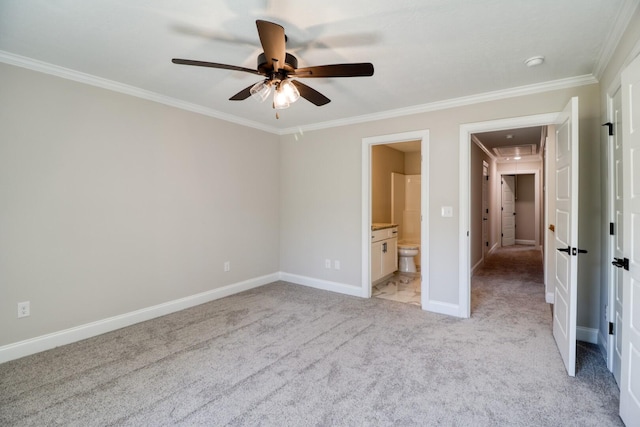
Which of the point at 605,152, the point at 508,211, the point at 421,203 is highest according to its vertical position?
the point at 605,152

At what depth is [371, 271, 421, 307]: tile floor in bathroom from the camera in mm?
4086

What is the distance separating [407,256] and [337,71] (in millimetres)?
4159

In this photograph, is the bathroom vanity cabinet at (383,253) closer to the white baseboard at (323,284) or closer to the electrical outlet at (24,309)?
the white baseboard at (323,284)

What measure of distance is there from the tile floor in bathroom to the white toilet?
141mm

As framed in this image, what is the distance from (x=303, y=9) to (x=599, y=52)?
220 centimetres

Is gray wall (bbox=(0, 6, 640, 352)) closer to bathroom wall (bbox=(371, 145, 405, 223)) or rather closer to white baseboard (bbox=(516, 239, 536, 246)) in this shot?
bathroom wall (bbox=(371, 145, 405, 223))

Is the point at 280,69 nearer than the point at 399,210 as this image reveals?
Yes

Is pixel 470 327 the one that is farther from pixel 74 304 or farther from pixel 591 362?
pixel 74 304

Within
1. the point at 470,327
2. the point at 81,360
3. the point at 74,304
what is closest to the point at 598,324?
the point at 470,327

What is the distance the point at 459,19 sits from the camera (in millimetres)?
1948

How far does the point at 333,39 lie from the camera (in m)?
2.19

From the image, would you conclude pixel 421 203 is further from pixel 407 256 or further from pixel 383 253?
pixel 407 256

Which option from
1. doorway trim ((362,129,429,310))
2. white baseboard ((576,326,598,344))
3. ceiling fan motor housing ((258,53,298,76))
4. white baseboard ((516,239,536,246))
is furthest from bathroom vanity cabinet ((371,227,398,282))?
white baseboard ((516,239,536,246))

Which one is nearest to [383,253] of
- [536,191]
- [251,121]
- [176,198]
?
[251,121]
